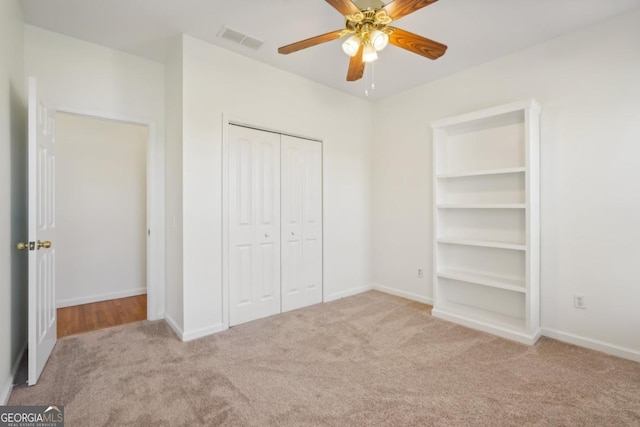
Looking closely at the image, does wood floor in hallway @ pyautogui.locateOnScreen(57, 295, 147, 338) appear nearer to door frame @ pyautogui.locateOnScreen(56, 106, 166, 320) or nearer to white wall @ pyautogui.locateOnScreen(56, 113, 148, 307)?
white wall @ pyautogui.locateOnScreen(56, 113, 148, 307)

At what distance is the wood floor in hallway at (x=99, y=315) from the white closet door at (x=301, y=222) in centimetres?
167

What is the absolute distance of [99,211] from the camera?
3910 mm

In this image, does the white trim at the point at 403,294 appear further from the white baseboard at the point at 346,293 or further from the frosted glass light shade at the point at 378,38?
the frosted glass light shade at the point at 378,38

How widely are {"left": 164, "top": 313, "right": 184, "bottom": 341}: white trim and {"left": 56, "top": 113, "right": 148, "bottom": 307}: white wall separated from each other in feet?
4.62

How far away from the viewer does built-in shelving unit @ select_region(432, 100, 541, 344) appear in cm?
269

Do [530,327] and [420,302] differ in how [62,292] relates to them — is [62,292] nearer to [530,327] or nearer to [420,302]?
[420,302]

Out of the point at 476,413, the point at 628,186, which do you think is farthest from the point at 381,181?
the point at 476,413

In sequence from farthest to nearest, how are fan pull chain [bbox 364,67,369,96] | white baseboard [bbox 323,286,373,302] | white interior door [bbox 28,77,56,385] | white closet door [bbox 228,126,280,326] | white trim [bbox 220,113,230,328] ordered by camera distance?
white baseboard [bbox 323,286,373,302], fan pull chain [bbox 364,67,369,96], white closet door [bbox 228,126,280,326], white trim [bbox 220,113,230,328], white interior door [bbox 28,77,56,385]

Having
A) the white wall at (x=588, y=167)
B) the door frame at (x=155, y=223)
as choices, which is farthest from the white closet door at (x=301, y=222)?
the white wall at (x=588, y=167)

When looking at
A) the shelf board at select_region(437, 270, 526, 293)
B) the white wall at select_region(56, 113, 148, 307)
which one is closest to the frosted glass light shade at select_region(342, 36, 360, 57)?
the shelf board at select_region(437, 270, 526, 293)

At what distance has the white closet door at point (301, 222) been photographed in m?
3.42

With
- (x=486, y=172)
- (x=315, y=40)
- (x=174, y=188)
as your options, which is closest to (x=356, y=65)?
(x=315, y=40)

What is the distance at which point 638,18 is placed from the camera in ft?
7.63

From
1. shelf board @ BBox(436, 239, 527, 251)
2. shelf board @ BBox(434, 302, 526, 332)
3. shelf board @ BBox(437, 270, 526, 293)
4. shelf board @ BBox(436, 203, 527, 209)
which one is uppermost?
shelf board @ BBox(436, 203, 527, 209)
